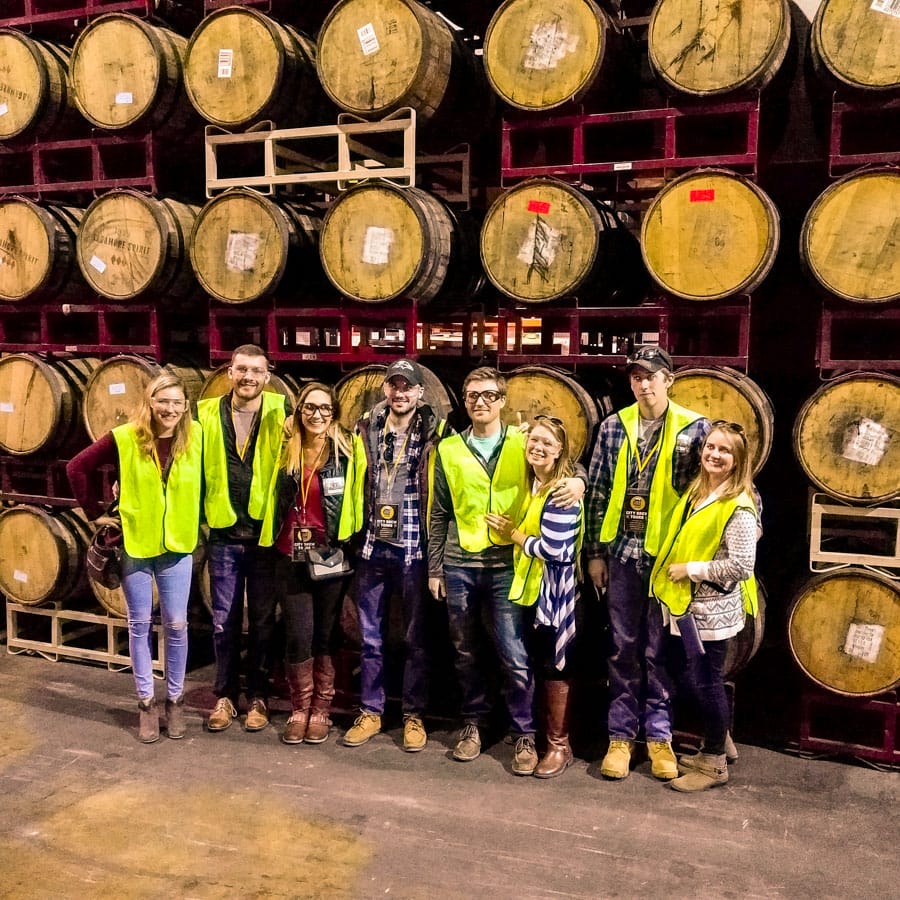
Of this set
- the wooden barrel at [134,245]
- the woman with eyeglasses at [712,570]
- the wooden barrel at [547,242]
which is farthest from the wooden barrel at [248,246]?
the woman with eyeglasses at [712,570]

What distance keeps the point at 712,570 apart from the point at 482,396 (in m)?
1.40

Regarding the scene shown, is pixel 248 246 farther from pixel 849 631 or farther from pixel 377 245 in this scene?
pixel 849 631

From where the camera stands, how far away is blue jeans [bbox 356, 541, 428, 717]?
520cm

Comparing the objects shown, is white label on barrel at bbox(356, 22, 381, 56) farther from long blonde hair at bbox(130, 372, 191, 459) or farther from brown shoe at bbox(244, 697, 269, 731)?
brown shoe at bbox(244, 697, 269, 731)

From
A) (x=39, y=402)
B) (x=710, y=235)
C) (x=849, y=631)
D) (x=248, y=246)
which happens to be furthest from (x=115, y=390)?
(x=849, y=631)

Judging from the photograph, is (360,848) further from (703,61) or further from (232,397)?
(703,61)

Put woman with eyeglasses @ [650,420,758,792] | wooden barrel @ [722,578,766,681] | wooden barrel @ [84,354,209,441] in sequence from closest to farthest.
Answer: woman with eyeglasses @ [650,420,758,792] → wooden barrel @ [722,578,766,681] → wooden barrel @ [84,354,209,441]

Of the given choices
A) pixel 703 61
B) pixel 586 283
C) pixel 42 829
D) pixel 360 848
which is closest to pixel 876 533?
pixel 586 283

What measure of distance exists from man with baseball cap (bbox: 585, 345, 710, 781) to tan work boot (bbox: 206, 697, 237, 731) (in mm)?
2195

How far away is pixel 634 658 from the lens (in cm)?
491

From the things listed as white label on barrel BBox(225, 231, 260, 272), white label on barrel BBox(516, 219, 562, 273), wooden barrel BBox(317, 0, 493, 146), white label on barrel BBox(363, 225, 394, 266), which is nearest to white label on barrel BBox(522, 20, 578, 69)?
wooden barrel BBox(317, 0, 493, 146)

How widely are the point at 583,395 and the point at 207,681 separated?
3200mm

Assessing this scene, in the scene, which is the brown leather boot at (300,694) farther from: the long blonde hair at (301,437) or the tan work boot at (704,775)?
the tan work boot at (704,775)

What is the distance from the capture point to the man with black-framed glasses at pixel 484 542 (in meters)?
4.90
